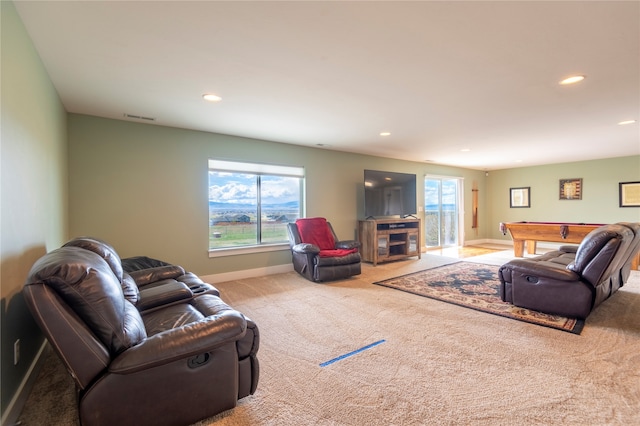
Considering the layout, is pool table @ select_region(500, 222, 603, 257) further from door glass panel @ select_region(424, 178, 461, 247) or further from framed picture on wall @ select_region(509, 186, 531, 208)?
framed picture on wall @ select_region(509, 186, 531, 208)

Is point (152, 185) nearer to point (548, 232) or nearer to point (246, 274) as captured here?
point (246, 274)

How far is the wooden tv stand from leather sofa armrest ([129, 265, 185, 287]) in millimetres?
3737

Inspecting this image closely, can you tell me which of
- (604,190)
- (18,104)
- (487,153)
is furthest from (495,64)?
(604,190)

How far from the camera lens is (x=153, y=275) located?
2.85 m

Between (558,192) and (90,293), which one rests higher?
(558,192)

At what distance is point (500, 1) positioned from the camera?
1686 mm

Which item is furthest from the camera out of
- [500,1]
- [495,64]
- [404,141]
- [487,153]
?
[487,153]

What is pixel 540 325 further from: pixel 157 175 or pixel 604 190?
pixel 604 190

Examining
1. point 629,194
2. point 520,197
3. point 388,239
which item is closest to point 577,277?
point 388,239

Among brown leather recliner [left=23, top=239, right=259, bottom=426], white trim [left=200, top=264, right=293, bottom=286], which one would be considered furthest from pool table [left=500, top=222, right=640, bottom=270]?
brown leather recliner [left=23, top=239, right=259, bottom=426]

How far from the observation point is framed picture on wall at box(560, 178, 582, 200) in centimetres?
765

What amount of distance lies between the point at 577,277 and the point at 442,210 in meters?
5.54

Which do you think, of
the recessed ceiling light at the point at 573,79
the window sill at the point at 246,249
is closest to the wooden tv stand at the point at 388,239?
the window sill at the point at 246,249

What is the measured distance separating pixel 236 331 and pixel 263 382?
65 cm
